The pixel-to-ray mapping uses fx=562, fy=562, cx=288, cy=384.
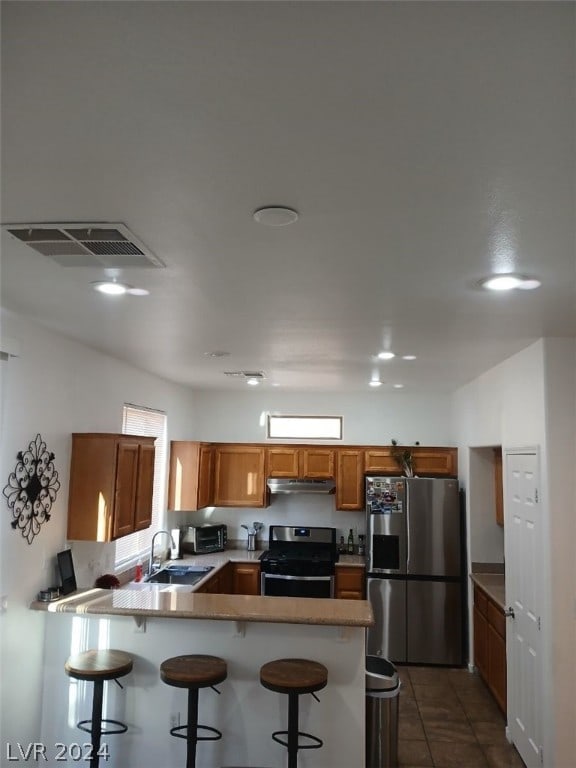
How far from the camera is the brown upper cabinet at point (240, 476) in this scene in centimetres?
666

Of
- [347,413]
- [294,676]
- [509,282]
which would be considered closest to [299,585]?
[347,413]

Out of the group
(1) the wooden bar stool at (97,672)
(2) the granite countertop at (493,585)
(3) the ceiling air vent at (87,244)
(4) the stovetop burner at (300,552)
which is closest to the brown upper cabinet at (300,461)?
(4) the stovetop burner at (300,552)

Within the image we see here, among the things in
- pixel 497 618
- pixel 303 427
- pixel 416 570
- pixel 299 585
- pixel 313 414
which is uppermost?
pixel 313 414

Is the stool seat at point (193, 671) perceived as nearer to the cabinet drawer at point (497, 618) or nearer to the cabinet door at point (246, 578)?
the cabinet drawer at point (497, 618)

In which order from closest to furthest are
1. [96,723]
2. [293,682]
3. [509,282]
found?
[509,282]
[293,682]
[96,723]

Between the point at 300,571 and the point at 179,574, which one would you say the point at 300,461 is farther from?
the point at 179,574

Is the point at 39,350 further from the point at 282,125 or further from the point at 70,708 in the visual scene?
the point at 282,125

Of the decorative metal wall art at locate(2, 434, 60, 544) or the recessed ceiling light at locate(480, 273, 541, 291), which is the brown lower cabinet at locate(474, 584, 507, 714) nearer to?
the recessed ceiling light at locate(480, 273, 541, 291)

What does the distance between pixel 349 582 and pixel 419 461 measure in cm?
155

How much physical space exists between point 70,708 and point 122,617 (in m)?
0.65

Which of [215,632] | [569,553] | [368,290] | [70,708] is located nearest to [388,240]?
[368,290]

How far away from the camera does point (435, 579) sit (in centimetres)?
574

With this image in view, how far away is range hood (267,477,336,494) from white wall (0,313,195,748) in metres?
2.63

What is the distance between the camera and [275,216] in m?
1.75
